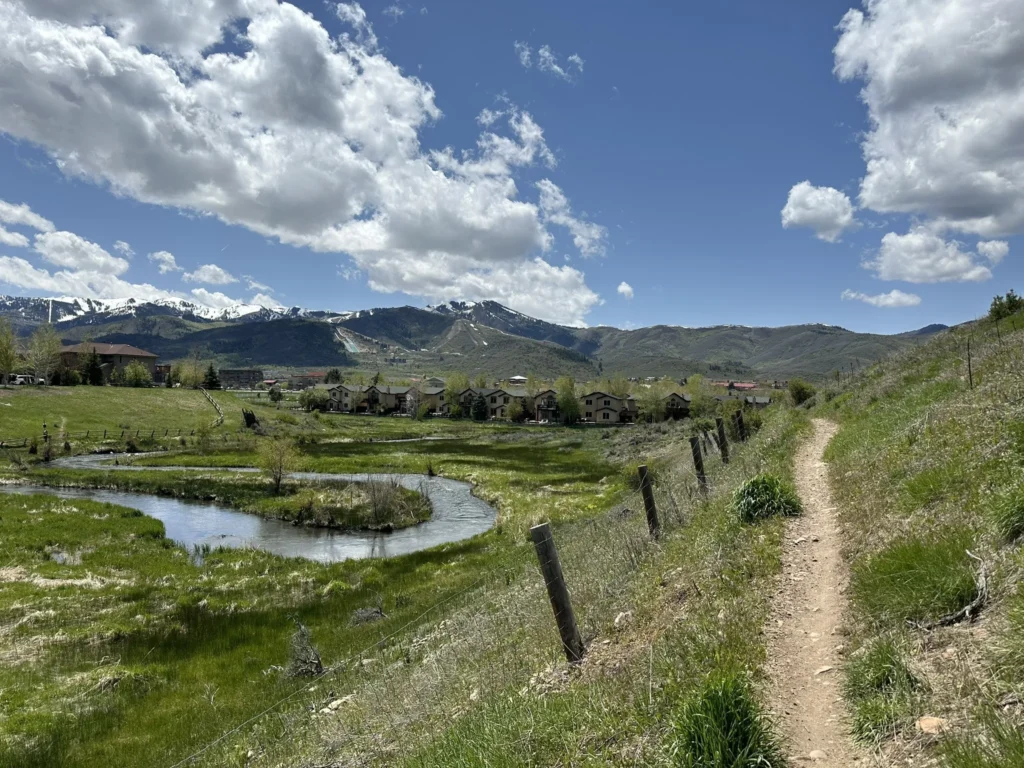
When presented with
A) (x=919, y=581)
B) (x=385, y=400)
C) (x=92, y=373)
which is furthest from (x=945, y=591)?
(x=385, y=400)

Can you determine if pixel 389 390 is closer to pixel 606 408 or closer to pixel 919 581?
pixel 606 408

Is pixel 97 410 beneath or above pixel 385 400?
beneath

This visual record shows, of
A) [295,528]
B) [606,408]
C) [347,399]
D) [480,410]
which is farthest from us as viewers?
[347,399]

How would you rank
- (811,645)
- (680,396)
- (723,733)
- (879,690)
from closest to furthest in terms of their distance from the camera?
(723,733) < (879,690) < (811,645) < (680,396)

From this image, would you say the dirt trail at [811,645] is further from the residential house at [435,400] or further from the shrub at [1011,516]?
the residential house at [435,400]

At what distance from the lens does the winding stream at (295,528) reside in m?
32.9

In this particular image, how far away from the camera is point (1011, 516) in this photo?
6.09 m

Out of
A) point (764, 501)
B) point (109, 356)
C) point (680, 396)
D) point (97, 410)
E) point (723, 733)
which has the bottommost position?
point (97, 410)

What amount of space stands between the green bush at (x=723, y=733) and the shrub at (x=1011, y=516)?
399 cm

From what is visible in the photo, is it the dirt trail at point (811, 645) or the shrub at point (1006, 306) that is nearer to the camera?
the dirt trail at point (811, 645)

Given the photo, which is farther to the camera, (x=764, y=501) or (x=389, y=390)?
(x=389, y=390)

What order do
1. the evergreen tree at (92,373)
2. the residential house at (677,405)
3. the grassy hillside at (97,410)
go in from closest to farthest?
the grassy hillside at (97,410), the evergreen tree at (92,373), the residential house at (677,405)

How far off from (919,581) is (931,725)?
224 cm

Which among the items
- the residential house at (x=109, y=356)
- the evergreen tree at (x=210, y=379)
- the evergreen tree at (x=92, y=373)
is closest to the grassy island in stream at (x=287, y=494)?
the evergreen tree at (x=92, y=373)
